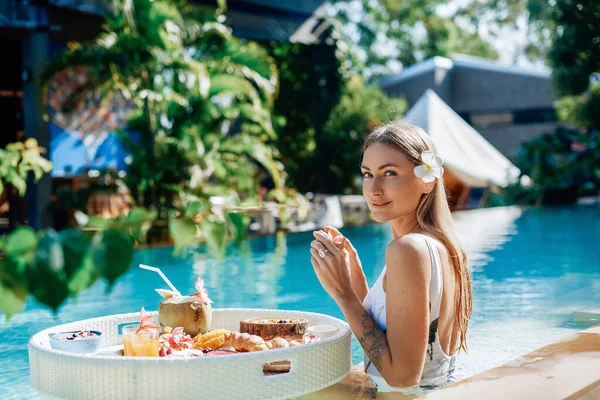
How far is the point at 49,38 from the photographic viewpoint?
11.5 meters

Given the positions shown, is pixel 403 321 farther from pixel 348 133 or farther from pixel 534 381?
pixel 348 133

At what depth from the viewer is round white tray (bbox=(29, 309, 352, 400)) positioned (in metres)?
2.24

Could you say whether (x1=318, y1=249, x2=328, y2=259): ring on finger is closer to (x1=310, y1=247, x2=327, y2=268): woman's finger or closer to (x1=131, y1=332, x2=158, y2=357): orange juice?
(x1=310, y1=247, x2=327, y2=268): woman's finger

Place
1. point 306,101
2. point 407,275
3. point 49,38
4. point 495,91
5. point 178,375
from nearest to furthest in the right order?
point 178,375
point 407,275
point 49,38
point 306,101
point 495,91

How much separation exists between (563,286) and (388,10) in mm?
22829

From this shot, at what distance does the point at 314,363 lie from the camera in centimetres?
247

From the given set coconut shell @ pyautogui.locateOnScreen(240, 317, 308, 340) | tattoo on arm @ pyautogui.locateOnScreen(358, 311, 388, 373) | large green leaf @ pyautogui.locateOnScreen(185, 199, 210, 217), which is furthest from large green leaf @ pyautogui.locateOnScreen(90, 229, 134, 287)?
coconut shell @ pyautogui.locateOnScreen(240, 317, 308, 340)

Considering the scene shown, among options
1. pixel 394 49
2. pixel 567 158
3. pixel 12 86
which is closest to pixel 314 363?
pixel 12 86

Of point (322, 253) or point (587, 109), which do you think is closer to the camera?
point (322, 253)

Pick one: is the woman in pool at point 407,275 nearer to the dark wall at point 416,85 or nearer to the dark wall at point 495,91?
the dark wall at point 416,85

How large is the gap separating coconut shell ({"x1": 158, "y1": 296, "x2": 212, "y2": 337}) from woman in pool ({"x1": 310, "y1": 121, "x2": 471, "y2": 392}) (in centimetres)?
59

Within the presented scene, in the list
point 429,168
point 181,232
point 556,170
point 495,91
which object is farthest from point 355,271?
point 495,91

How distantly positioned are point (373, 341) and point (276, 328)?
18.3 inches

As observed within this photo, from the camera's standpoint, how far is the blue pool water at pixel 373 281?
187 inches
